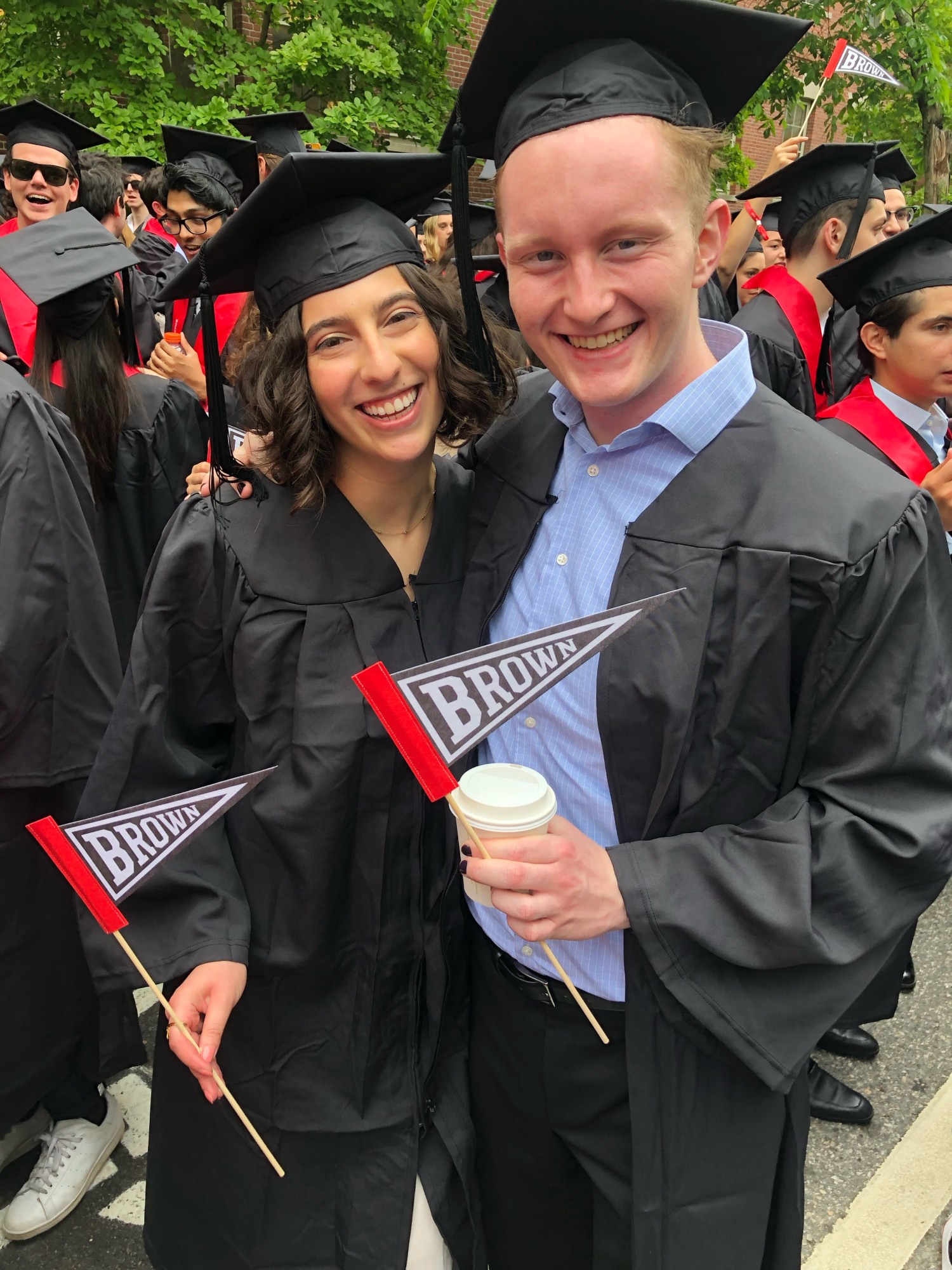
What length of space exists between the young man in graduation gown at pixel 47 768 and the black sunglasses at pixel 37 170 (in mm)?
3505

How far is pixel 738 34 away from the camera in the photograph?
4.99ft

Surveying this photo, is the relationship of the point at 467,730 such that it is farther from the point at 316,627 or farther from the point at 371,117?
the point at 371,117

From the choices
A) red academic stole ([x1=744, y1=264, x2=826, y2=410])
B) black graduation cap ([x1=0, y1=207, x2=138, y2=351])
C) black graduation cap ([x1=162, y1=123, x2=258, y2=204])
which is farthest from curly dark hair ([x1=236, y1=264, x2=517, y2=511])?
black graduation cap ([x1=162, y1=123, x2=258, y2=204])

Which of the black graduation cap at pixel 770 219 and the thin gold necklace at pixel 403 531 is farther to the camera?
the black graduation cap at pixel 770 219

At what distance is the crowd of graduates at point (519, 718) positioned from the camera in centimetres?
136

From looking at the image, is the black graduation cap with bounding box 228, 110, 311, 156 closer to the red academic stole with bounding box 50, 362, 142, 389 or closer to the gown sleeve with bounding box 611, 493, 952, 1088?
the red academic stole with bounding box 50, 362, 142, 389

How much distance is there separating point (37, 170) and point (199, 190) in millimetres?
888

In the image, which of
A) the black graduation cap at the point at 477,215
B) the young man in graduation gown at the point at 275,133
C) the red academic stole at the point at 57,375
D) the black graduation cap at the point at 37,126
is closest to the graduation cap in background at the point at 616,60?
the red academic stole at the point at 57,375

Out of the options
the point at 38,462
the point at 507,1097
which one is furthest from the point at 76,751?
the point at 507,1097

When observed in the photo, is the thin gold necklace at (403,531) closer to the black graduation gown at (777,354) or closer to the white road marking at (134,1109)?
the white road marking at (134,1109)

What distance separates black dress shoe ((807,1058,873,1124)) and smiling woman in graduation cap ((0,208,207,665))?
289 cm

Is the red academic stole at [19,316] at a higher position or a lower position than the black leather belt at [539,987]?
higher

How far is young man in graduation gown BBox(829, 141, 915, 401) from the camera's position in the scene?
14.7 feet

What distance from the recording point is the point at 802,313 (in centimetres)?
407
